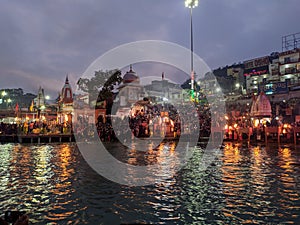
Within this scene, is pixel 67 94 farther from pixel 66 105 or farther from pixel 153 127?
pixel 153 127

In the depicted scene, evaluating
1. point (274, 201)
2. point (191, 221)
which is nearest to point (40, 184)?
point (191, 221)

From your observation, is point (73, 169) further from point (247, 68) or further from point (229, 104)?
Answer: point (247, 68)

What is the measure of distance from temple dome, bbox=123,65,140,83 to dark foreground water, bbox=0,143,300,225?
38.4 m

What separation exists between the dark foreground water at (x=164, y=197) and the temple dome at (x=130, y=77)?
38.4 metres

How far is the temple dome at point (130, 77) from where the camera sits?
49162 mm

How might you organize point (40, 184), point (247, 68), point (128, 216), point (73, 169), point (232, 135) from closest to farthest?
point (128, 216) < point (40, 184) < point (73, 169) < point (232, 135) < point (247, 68)

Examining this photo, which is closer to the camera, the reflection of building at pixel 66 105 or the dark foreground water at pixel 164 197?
the dark foreground water at pixel 164 197

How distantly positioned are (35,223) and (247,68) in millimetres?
61725

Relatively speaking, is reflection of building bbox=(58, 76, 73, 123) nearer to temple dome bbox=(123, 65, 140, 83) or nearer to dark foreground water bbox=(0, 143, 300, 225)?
temple dome bbox=(123, 65, 140, 83)

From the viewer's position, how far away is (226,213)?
619 cm

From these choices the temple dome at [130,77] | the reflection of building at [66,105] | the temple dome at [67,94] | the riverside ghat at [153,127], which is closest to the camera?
the riverside ghat at [153,127]

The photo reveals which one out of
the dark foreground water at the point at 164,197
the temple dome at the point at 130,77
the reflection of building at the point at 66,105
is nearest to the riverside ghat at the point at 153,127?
the reflection of building at the point at 66,105

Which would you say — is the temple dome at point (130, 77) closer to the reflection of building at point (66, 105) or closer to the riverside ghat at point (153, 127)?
the riverside ghat at point (153, 127)

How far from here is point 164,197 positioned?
756 cm
